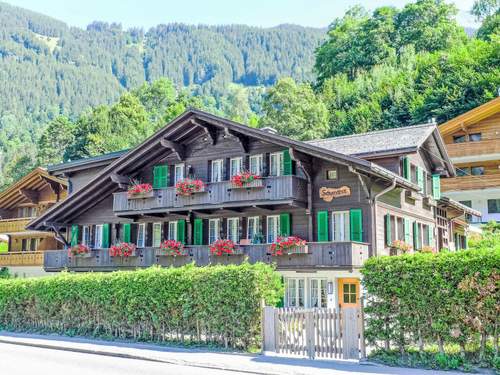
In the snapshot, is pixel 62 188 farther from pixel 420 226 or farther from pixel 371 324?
pixel 371 324

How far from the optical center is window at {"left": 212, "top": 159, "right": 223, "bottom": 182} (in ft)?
101

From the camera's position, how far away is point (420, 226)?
31812 millimetres

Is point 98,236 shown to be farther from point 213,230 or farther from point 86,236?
point 213,230

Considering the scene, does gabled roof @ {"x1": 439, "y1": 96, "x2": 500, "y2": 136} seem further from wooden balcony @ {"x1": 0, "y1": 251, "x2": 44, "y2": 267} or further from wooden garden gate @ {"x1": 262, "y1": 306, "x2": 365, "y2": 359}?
Result: wooden garden gate @ {"x1": 262, "y1": 306, "x2": 365, "y2": 359}

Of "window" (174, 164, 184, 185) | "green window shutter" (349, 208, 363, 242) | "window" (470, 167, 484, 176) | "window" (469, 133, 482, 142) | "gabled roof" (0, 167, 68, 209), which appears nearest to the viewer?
"green window shutter" (349, 208, 363, 242)

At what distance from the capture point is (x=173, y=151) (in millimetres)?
31703

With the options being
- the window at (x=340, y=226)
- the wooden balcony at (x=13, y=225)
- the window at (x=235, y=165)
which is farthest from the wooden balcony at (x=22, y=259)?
the window at (x=340, y=226)

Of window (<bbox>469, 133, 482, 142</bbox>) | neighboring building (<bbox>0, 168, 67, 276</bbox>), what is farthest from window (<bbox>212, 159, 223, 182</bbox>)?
window (<bbox>469, 133, 482, 142</bbox>)

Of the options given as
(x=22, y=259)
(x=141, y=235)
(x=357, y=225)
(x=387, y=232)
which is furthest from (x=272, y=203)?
(x=22, y=259)

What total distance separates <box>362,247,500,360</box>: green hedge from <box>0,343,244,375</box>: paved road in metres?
4.35

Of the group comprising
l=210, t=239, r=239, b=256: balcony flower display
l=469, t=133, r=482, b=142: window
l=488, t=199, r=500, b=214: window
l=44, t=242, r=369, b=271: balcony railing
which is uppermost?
l=469, t=133, r=482, b=142: window

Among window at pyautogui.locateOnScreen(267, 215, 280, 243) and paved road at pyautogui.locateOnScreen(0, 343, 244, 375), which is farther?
window at pyautogui.locateOnScreen(267, 215, 280, 243)

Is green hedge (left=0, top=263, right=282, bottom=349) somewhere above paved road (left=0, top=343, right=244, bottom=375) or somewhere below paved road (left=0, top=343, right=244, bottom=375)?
above

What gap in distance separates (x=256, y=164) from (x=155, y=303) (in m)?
10.7
